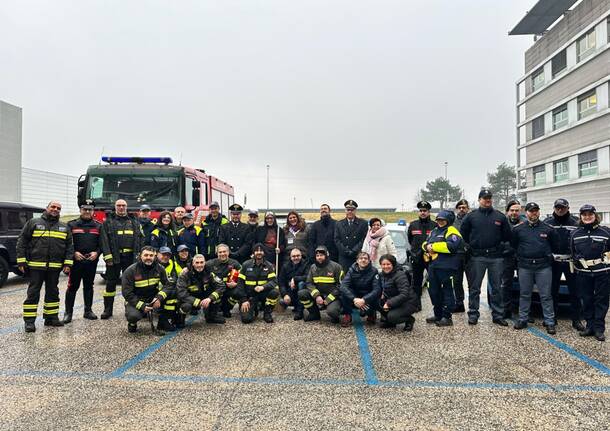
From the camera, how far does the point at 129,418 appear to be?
3146 mm

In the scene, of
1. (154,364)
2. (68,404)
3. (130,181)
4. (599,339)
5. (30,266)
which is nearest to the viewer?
(68,404)

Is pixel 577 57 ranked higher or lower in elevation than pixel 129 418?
higher

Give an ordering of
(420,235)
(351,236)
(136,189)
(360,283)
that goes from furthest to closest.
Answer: (136,189), (351,236), (420,235), (360,283)

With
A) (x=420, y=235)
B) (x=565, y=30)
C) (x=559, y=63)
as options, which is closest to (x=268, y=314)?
(x=420, y=235)

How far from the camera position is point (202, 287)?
6055mm

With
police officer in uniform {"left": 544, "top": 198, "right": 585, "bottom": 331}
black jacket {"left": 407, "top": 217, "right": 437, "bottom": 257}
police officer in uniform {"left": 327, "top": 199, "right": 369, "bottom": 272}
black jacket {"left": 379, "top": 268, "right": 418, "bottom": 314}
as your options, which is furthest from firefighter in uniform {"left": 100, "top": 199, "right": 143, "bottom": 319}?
police officer in uniform {"left": 544, "top": 198, "right": 585, "bottom": 331}

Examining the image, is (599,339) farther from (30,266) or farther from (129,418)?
(30,266)

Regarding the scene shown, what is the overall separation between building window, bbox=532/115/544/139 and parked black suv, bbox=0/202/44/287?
120ft

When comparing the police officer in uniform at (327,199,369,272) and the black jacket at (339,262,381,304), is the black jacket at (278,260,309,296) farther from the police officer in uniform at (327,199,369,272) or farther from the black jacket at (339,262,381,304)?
the black jacket at (339,262,381,304)

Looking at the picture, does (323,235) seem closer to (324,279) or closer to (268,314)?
(324,279)

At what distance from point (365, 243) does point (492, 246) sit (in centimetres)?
192

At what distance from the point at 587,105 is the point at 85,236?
105 feet

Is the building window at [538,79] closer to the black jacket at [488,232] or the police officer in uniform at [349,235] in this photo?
the black jacket at [488,232]

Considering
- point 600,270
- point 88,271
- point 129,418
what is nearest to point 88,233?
point 88,271
